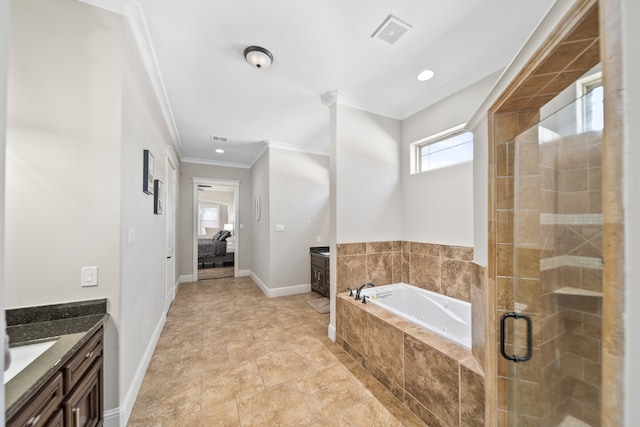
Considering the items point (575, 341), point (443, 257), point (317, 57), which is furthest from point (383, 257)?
point (317, 57)

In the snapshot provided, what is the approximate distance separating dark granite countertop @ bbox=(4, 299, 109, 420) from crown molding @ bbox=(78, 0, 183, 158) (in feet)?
5.86

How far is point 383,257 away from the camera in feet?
9.41

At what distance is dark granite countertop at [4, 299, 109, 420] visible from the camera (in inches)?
31.6

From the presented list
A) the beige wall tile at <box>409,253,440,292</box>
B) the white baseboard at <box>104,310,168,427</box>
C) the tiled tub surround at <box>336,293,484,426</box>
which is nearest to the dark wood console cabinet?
the beige wall tile at <box>409,253,440,292</box>

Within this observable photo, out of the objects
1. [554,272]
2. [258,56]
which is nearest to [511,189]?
[554,272]

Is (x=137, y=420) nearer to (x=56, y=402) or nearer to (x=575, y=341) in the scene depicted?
(x=56, y=402)

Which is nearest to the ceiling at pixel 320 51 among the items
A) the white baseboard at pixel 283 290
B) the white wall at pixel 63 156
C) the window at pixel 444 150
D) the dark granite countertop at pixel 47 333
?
the window at pixel 444 150

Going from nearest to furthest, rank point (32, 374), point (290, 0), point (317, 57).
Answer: point (32, 374), point (290, 0), point (317, 57)

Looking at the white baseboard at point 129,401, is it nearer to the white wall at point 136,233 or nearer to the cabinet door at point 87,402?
the white wall at point 136,233

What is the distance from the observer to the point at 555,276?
1.12 metres

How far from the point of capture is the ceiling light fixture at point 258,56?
1.94 meters

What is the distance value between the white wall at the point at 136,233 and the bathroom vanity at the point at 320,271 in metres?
2.36

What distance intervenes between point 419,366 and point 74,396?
1908 millimetres

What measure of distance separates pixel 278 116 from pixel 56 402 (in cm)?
313
